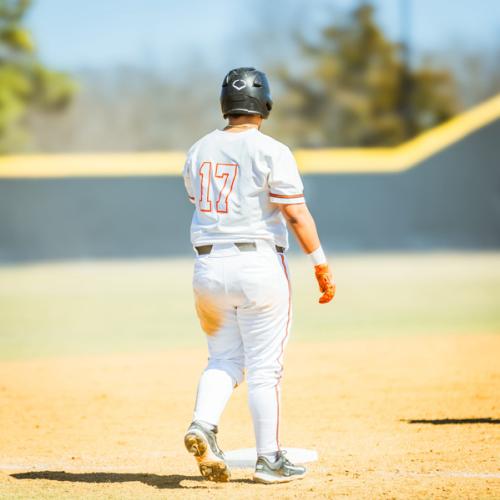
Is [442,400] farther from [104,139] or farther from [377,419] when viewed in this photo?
[104,139]

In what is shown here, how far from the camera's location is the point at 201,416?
4637 millimetres

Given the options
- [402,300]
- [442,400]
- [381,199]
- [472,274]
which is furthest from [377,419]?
[381,199]

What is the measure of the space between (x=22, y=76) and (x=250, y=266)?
27678 mm

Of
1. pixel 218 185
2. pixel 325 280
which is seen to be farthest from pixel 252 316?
pixel 218 185

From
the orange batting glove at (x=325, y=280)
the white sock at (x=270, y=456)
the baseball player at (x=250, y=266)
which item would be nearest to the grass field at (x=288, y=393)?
the white sock at (x=270, y=456)

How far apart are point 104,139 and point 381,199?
37.2 feet

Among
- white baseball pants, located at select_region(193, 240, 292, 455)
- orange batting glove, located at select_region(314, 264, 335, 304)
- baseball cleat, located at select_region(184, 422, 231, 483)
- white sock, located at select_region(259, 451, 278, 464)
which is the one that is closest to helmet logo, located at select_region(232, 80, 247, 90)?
white baseball pants, located at select_region(193, 240, 292, 455)

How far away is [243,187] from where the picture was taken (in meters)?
4.61

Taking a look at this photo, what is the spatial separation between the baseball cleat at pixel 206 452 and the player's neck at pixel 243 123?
1.44 m

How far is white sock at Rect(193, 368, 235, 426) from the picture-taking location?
15.3ft

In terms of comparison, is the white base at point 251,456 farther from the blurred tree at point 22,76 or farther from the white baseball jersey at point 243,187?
the blurred tree at point 22,76

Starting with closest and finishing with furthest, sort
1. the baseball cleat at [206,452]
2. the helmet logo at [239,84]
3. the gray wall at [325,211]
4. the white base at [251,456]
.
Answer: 1. the baseball cleat at [206,452]
2. the helmet logo at [239,84]
3. the white base at [251,456]
4. the gray wall at [325,211]

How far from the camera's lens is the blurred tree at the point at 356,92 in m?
31.6

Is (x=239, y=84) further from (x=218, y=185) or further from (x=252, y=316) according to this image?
(x=252, y=316)
